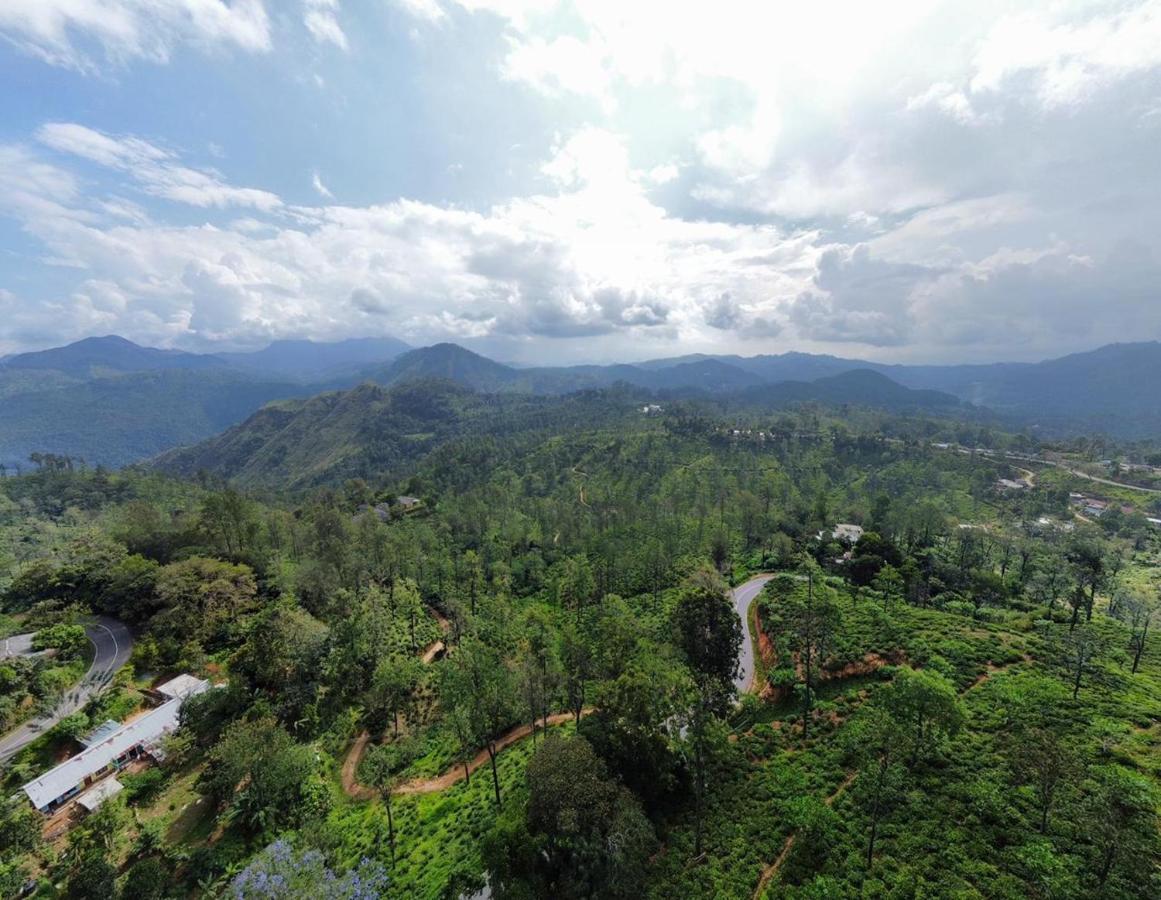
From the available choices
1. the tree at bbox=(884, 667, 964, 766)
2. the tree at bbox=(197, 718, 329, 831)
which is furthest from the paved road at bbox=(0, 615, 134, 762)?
the tree at bbox=(884, 667, 964, 766)

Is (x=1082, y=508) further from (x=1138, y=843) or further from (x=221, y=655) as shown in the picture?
Answer: (x=221, y=655)

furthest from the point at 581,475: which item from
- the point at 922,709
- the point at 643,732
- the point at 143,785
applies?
the point at 922,709

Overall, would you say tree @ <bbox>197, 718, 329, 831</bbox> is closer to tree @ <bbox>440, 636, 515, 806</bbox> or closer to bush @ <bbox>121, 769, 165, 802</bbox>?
bush @ <bbox>121, 769, 165, 802</bbox>

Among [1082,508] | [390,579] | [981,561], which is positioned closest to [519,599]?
[390,579]

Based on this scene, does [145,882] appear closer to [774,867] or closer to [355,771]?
[355,771]

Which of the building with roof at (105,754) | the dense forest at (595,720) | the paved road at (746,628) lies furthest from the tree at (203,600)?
the paved road at (746,628)
